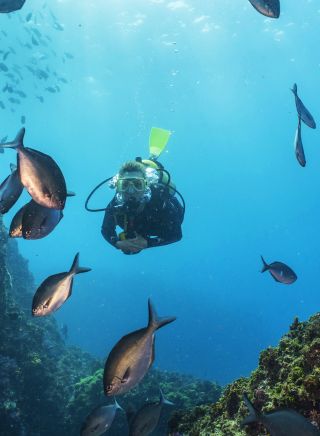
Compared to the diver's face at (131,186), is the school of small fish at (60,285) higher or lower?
higher

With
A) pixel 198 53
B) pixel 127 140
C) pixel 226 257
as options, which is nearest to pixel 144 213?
pixel 198 53

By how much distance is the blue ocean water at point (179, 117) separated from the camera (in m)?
33.8

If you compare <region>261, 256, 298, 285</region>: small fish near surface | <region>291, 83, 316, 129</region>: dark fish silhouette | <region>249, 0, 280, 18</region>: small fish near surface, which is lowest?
<region>261, 256, 298, 285</region>: small fish near surface

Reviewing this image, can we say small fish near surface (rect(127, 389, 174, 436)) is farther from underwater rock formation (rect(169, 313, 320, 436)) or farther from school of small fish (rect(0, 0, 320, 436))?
school of small fish (rect(0, 0, 320, 436))

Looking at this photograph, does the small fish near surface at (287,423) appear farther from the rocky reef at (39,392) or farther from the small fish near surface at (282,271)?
→ the rocky reef at (39,392)

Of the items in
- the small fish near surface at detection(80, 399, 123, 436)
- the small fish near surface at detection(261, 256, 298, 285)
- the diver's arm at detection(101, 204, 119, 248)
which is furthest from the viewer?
the diver's arm at detection(101, 204, 119, 248)

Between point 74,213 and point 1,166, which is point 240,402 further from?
point 74,213

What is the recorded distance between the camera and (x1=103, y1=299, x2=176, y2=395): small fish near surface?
2674 mm

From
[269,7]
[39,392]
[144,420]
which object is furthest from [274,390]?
[39,392]

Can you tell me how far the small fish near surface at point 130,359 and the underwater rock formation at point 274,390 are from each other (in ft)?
5.28

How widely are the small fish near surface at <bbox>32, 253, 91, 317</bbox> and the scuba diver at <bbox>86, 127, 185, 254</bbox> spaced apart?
8.68 ft

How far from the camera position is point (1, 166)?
85.8 metres

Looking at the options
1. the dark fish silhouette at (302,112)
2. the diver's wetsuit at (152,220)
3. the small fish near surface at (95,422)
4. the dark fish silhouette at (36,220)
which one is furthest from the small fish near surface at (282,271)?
the dark fish silhouette at (36,220)

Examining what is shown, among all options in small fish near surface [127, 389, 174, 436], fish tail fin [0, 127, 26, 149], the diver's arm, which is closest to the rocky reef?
the diver's arm
